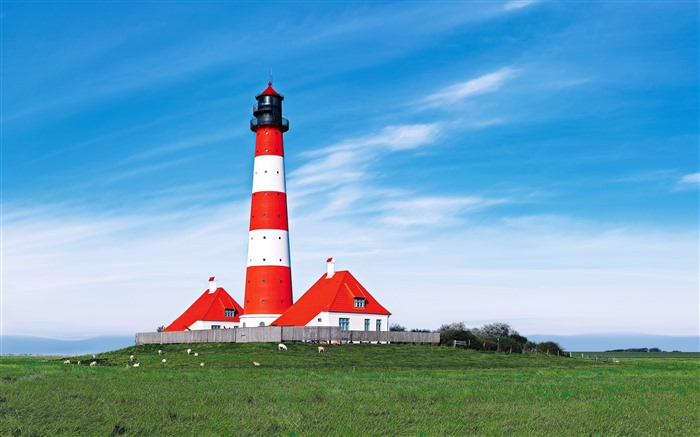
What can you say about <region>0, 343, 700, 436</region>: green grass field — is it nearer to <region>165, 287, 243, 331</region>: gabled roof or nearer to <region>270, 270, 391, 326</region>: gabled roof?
<region>270, 270, 391, 326</region>: gabled roof

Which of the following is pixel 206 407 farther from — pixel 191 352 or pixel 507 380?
pixel 191 352

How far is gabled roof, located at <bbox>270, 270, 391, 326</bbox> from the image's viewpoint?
200 feet

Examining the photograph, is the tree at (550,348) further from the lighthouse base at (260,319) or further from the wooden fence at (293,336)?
the lighthouse base at (260,319)

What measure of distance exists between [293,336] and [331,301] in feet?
24.2

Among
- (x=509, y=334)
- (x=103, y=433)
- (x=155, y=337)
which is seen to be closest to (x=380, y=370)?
(x=103, y=433)

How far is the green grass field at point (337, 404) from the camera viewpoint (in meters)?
16.8

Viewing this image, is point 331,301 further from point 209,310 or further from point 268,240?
point 209,310

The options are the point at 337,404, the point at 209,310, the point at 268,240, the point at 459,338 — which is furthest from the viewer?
the point at 209,310

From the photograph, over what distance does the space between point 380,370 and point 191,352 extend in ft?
63.7

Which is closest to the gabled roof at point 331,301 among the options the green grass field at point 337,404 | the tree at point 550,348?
the tree at point 550,348

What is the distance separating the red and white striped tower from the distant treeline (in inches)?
634

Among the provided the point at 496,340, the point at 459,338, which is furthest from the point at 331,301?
the point at 496,340

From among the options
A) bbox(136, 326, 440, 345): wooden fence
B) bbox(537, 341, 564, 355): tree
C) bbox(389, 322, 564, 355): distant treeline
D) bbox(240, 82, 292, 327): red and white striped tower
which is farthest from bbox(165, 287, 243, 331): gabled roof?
bbox(537, 341, 564, 355): tree

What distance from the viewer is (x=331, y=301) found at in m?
61.4
